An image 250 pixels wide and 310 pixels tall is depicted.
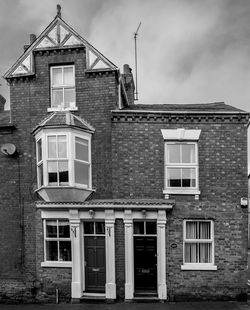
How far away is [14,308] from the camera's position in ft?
38.0

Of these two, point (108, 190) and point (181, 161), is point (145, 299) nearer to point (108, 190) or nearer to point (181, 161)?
point (108, 190)

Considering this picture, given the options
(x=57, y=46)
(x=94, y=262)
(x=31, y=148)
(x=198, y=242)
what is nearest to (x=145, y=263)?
(x=94, y=262)

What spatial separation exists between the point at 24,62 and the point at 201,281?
34.7 feet

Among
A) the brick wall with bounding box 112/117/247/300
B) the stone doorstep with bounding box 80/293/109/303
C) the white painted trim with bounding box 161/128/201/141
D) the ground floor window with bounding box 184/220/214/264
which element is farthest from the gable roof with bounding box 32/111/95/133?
the stone doorstep with bounding box 80/293/109/303

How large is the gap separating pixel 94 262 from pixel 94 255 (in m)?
0.27

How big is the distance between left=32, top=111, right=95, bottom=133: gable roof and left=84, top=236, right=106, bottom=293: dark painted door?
419cm

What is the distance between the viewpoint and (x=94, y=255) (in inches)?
486

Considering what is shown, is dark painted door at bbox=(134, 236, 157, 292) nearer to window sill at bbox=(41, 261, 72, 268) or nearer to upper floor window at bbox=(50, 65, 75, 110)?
window sill at bbox=(41, 261, 72, 268)

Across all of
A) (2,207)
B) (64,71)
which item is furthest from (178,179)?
(2,207)

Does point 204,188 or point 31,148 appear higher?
point 31,148

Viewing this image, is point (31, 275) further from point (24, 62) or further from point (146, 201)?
point (24, 62)

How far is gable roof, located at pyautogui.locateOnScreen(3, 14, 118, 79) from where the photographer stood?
40.4 ft

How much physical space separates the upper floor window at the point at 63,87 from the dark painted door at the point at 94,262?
5.25 meters

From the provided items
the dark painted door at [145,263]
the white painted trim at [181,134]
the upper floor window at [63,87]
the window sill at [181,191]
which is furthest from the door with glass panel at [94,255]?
the upper floor window at [63,87]
